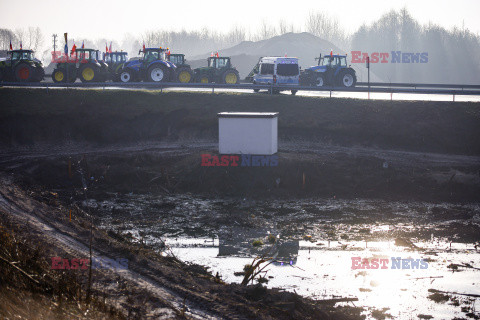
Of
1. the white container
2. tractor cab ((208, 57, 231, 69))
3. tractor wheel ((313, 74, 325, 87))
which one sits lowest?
the white container

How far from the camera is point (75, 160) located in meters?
25.2

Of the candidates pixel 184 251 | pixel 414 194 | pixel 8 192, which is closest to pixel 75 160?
pixel 8 192

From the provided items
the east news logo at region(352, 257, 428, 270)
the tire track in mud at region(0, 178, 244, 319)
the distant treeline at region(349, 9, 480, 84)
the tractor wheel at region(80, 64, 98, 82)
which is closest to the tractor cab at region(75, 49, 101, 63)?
the tractor wheel at region(80, 64, 98, 82)

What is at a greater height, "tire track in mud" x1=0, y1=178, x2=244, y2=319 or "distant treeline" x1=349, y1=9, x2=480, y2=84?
"distant treeline" x1=349, y1=9, x2=480, y2=84

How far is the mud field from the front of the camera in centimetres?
1379

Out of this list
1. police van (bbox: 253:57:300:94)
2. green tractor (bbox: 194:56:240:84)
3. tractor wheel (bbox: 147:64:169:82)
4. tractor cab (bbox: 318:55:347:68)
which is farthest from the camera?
tractor cab (bbox: 318:55:347:68)

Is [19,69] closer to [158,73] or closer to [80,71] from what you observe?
[80,71]

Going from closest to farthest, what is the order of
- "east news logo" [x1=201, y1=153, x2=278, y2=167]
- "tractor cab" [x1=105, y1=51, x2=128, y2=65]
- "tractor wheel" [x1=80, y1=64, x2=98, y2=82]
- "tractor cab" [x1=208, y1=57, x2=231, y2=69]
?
"east news logo" [x1=201, y1=153, x2=278, y2=167] → "tractor wheel" [x1=80, y1=64, x2=98, y2=82] → "tractor cab" [x1=208, y1=57, x2=231, y2=69] → "tractor cab" [x1=105, y1=51, x2=128, y2=65]

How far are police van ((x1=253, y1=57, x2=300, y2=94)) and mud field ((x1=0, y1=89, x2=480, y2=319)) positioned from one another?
2878 millimetres

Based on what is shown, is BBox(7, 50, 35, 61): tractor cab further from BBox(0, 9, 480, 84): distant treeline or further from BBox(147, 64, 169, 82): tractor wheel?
BBox(0, 9, 480, 84): distant treeline

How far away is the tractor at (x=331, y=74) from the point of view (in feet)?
115

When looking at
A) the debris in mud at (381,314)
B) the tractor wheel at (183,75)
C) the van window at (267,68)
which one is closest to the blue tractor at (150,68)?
the tractor wheel at (183,75)

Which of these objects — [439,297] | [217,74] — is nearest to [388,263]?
[439,297]

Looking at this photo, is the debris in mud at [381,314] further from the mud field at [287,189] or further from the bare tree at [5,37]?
the bare tree at [5,37]
